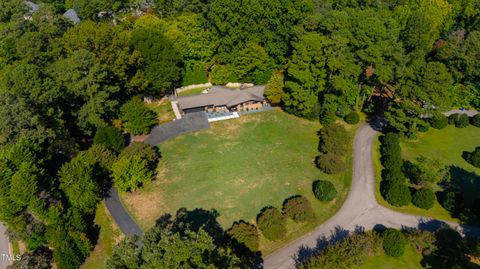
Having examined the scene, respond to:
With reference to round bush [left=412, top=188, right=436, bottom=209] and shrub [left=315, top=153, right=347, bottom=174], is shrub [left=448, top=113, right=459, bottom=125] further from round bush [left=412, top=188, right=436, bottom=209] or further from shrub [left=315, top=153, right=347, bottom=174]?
shrub [left=315, top=153, right=347, bottom=174]

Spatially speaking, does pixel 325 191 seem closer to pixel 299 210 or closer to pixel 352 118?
pixel 299 210

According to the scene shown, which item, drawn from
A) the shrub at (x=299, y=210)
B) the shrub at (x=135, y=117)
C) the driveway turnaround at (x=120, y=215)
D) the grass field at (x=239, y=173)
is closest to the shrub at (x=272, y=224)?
the grass field at (x=239, y=173)

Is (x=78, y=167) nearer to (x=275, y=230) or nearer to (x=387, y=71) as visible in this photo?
(x=275, y=230)

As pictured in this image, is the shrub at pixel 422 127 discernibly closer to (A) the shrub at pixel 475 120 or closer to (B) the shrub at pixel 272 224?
(A) the shrub at pixel 475 120

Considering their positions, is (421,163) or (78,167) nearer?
(78,167)

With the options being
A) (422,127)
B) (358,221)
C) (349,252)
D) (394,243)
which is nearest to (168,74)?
(358,221)

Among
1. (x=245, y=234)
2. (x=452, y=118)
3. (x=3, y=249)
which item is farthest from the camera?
(x=452, y=118)

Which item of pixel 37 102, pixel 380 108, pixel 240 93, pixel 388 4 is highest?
pixel 37 102

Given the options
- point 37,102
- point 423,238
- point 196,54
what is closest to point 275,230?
point 423,238

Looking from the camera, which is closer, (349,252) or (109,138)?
(349,252)
